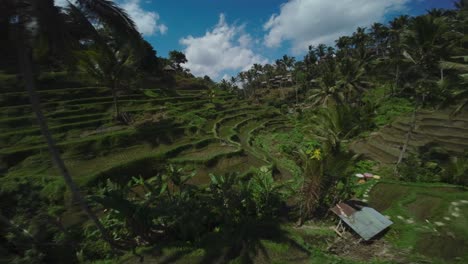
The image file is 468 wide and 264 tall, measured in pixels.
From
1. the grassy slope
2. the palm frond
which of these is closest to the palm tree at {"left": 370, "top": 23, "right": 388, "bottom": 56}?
the grassy slope

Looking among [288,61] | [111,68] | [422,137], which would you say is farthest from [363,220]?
[288,61]

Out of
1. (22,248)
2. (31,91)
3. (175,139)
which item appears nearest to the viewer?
(31,91)

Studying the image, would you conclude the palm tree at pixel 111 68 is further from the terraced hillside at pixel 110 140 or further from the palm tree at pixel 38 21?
the palm tree at pixel 38 21

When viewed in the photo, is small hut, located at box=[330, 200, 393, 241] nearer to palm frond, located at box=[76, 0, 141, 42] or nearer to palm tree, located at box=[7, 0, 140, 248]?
palm frond, located at box=[76, 0, 141, 42]

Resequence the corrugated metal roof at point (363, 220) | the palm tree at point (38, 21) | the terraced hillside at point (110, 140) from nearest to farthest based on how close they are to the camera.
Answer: the palm tree at point (38, 21)
the corrugated metal roof at point (363, 220)
the terraced hillside at point (110, 140)

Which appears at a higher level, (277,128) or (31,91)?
(31,91)

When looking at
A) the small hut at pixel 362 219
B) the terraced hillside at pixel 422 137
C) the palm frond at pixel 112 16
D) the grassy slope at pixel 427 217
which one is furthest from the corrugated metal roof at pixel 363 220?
the terraced hillside at pixel 422 137

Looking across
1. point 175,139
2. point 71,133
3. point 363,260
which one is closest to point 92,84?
point 71,133

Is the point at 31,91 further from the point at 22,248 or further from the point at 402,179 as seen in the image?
the point at 402,179
